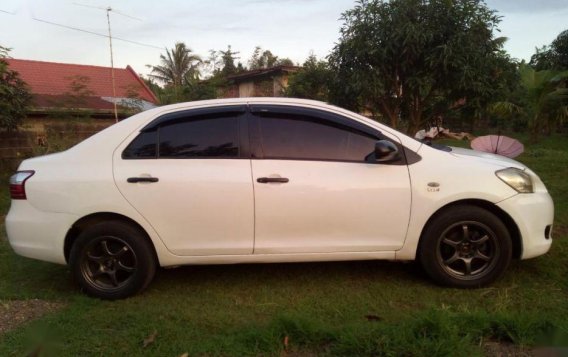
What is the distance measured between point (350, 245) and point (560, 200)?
427 centimetres

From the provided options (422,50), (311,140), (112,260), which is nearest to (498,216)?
(311,140)

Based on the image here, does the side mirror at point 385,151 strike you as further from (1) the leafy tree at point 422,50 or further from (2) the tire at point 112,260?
(1) the leafy tree at point 422,50

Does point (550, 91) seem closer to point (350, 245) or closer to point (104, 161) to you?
point (350, 245)

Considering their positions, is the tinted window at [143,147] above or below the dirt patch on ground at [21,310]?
above

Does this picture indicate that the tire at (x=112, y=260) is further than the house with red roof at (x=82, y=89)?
No

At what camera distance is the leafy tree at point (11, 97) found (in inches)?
330

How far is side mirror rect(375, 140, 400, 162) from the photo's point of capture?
373 cm

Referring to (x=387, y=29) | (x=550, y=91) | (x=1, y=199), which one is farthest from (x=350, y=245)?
(x=550, y=91)

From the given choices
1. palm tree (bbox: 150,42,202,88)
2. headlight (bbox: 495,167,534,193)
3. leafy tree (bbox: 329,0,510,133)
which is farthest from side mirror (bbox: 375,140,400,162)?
palm tree (bbox: 150,42,202,88)

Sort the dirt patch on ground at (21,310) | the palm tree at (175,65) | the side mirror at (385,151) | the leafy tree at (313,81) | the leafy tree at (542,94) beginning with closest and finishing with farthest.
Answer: the dirt patch on ground at (21,310) → the side mirror at (385,151) → the leafy tree at (313,81) → the leafy tree at (542,94) → the palm tree at (175,65)

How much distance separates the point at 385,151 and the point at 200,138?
5.01 ft

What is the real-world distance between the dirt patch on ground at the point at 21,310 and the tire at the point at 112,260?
1.02ft

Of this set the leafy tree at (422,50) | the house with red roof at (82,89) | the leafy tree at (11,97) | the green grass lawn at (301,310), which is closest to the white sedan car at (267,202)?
the green grass lawn at (301,310)

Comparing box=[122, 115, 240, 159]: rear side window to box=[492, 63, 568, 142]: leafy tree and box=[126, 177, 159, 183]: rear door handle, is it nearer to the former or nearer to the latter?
box=[126, 177, 159, 183]: rear door handle
